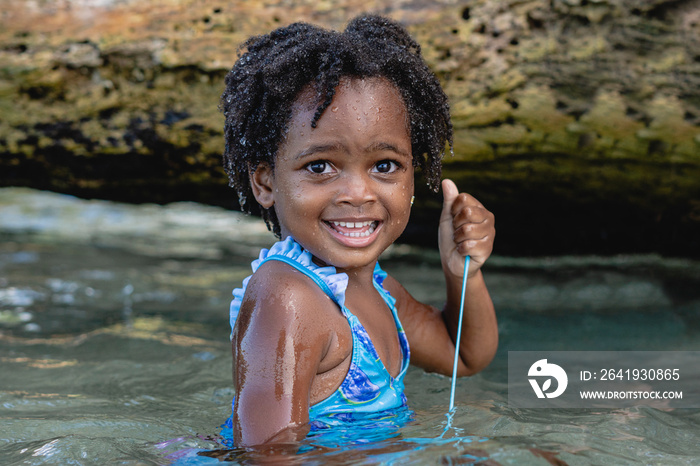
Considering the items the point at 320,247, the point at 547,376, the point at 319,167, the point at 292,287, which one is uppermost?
the point at 319,167

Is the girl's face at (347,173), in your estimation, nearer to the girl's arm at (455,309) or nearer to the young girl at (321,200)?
the young girl at (321,200)

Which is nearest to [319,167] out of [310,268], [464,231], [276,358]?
[310,268]

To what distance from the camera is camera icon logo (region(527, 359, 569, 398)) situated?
3.40 m

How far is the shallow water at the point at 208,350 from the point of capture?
2404 mm

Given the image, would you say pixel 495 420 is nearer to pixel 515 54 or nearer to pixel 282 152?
pixel 282 152

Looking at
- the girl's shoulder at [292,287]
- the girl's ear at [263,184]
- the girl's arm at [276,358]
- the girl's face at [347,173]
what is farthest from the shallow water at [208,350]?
the girl's ear at [263,184]

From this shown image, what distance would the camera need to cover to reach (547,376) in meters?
3.63

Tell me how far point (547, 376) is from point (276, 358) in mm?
1874

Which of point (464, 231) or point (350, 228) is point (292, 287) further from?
point (464, 231)

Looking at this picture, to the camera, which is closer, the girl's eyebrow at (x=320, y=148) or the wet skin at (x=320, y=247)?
the wet skin at (x=320, y=247)

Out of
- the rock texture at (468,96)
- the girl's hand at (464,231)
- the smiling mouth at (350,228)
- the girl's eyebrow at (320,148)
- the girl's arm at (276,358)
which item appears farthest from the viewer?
the rock texture at (468,96)

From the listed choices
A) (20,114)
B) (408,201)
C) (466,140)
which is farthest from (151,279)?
(408,201)

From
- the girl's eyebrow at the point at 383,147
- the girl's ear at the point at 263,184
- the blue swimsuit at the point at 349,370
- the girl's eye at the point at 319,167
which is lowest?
the blue swimsuit at the point at 349,370

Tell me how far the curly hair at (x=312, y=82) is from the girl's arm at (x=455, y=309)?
21cm
